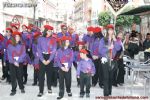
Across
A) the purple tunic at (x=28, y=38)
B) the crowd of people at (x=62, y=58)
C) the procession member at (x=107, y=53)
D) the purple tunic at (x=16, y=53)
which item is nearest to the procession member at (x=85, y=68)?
the crowd of people at (x=62, y=58)

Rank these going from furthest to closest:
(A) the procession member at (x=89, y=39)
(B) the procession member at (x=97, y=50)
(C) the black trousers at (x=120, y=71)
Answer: (C) the black trousers at (x=120, y=71) < (A) the procession member at (x=89, y=39) < (B) the procession member at (x=97, y=50)

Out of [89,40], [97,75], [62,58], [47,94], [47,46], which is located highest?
[89,40]

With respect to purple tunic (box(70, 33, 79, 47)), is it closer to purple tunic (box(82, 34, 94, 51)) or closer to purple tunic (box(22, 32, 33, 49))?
purple tunic (box(82, 34, 94, 51))

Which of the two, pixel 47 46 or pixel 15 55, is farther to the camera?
pixel 15 55

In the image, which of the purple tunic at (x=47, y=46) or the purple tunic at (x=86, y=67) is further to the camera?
the purple tunic at (x=47, y=46)

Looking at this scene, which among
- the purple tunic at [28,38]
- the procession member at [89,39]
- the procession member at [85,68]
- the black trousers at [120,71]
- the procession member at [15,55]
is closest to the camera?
the procession member at [85,68]

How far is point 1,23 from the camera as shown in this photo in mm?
37031

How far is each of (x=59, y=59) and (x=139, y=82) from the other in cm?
502

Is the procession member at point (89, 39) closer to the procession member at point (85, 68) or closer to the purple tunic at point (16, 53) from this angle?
the procession member at point (85, 68)

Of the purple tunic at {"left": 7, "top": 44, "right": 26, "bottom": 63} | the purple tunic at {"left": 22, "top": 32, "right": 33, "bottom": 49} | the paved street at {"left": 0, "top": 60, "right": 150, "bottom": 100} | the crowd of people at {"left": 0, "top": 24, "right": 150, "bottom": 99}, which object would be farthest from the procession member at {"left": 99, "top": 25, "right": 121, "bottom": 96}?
the purple tunic at {"left": 22, "top": 32, "right": 33, "bottom": 49}

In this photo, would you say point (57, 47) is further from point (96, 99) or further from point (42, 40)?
point (96, 99)

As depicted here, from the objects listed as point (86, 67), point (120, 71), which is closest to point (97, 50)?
point (120, 71)

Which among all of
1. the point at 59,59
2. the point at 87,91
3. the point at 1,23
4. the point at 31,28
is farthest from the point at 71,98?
the point at 1,23

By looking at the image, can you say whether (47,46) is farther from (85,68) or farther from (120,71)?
(120,71)
